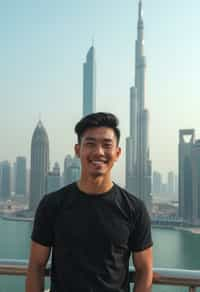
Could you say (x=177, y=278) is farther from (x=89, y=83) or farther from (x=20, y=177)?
(x=89, y=83)

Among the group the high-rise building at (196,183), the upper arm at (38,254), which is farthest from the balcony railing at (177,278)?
the high-rise building at (196,183)

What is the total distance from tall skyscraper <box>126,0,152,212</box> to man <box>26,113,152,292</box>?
4127cm

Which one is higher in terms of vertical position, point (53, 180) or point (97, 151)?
point (97, 151)

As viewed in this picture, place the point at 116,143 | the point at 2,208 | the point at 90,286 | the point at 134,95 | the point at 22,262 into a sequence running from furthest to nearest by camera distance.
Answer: the point at 134,95 → the point at 2,208 → the point at 22,262 → the point at 116,143 → the point at 90,286

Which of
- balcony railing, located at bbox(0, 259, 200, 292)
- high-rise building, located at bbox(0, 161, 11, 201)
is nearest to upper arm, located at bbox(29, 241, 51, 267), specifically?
balcony railing, located at bbox(0, 259, 200, 292)

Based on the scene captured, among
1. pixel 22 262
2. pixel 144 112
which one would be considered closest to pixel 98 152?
pixel 22 262

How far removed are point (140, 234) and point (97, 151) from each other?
26 cm

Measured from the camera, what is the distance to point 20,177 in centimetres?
6550

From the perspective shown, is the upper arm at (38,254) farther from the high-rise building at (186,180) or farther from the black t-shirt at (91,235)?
the high-rise building at (186,180)

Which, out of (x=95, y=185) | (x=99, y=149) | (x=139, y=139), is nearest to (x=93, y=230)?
(x=95, y=185)

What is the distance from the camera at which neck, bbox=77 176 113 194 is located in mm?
1125

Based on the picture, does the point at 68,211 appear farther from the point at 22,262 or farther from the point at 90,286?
the point at 22,262

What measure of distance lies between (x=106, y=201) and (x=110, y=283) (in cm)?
22

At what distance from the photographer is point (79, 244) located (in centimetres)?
110
